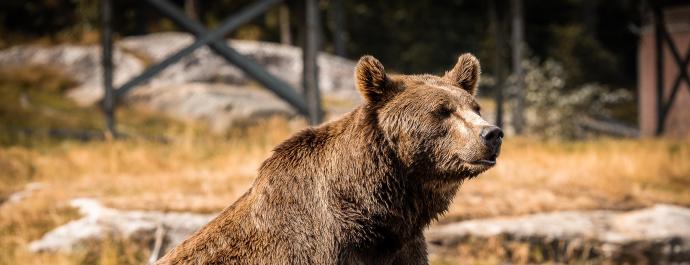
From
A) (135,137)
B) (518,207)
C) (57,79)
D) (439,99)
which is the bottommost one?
(518,207)

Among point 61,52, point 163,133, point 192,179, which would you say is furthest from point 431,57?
point 192,179

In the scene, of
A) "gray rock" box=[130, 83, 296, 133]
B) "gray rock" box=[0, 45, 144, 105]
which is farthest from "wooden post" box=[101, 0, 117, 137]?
"gray rock" box=[0, 45, 144, 105]

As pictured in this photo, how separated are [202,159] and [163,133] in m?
3.19

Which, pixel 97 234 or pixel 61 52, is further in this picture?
pixel 61 52

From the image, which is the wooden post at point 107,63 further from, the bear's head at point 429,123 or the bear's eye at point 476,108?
the bear's eye at point 476,108

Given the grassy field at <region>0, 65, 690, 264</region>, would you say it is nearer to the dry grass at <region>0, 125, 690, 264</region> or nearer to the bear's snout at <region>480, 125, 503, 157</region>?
the dry grass at <region>0, 125, 690, 264</region>

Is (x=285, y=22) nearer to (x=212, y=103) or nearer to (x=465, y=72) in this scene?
(x=212, y=103)

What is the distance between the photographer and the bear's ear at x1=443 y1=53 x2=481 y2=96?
3896mm

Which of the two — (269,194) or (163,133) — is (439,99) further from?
(163,133)

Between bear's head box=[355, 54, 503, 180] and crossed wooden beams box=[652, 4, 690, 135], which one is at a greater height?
crossed wooden beams box=[652, 4, 690, 135]

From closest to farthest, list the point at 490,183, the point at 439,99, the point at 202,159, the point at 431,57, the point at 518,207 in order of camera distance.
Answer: the point at 439,99, the point at 518,207, the point at 490,183, the point at 202,159, the point at 431,57

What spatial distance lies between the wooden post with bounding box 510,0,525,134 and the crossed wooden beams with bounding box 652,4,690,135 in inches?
103

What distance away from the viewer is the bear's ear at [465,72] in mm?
3896

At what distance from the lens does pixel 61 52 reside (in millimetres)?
18391
